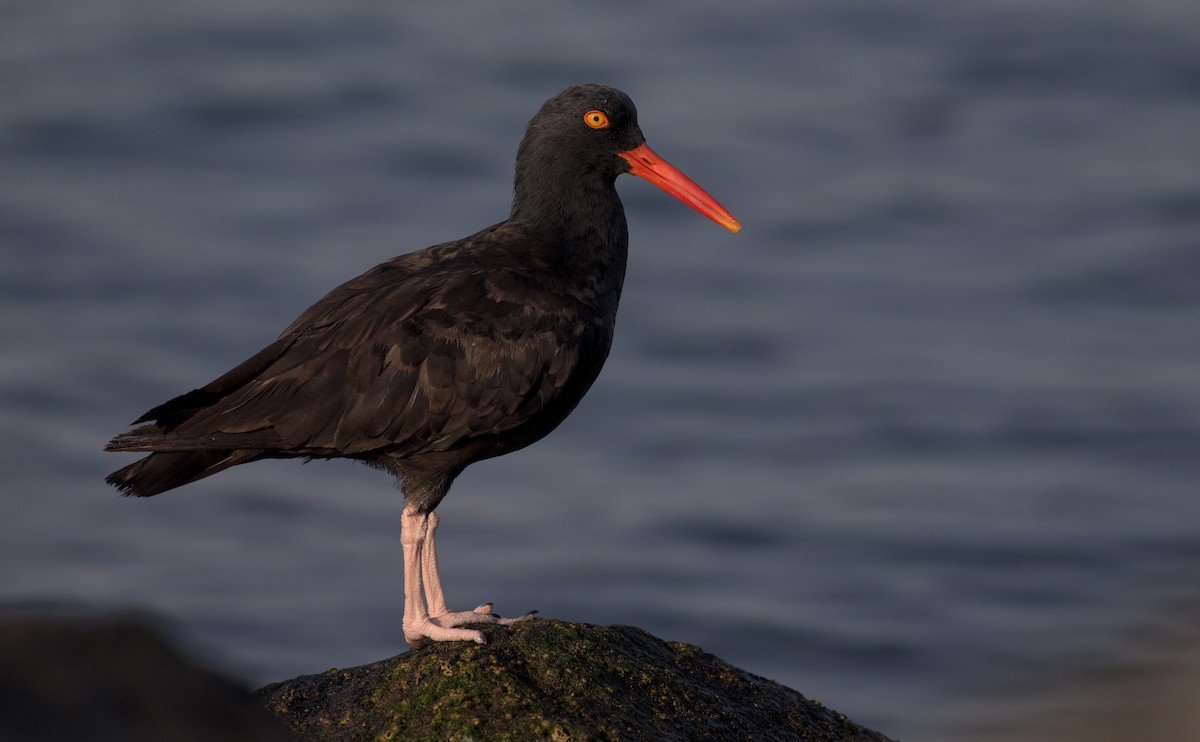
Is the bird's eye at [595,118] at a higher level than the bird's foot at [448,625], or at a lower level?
higher

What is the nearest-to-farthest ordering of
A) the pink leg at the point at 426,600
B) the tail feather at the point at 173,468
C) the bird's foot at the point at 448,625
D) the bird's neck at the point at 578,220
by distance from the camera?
the bird's foot at the point at 448,625 < the pink leg at the point at 426,600 < the tail feather at the point at 173,468 < the bird's neck at the point at 578,220

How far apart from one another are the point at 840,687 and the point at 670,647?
6.86m

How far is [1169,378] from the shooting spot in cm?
1764

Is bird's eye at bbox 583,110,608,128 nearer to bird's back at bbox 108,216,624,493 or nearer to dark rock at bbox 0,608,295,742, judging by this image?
bird's back at bbox 108,216,624,493

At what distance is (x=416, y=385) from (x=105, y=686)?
402 centimetres

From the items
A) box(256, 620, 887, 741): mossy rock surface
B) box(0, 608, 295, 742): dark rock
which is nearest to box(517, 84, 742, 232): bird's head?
box(256, 620, 887, 741): mossy rock surface

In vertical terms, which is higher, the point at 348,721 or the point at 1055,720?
the point at 1055,720

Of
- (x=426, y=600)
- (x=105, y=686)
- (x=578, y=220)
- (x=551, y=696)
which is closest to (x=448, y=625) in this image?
(x=426, y=600)

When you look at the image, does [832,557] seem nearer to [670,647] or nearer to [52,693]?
[670,647]

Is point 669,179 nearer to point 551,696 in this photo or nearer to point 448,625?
point 448,625

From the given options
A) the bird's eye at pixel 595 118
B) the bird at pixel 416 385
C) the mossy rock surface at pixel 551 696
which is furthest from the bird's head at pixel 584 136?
the mossy rock surface at pixel 551 696

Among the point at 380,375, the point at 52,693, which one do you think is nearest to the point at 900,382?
the point at 380,375

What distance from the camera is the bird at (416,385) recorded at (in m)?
8.06

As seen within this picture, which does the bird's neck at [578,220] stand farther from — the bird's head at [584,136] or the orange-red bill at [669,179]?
the orange-red bill at [669,179]
